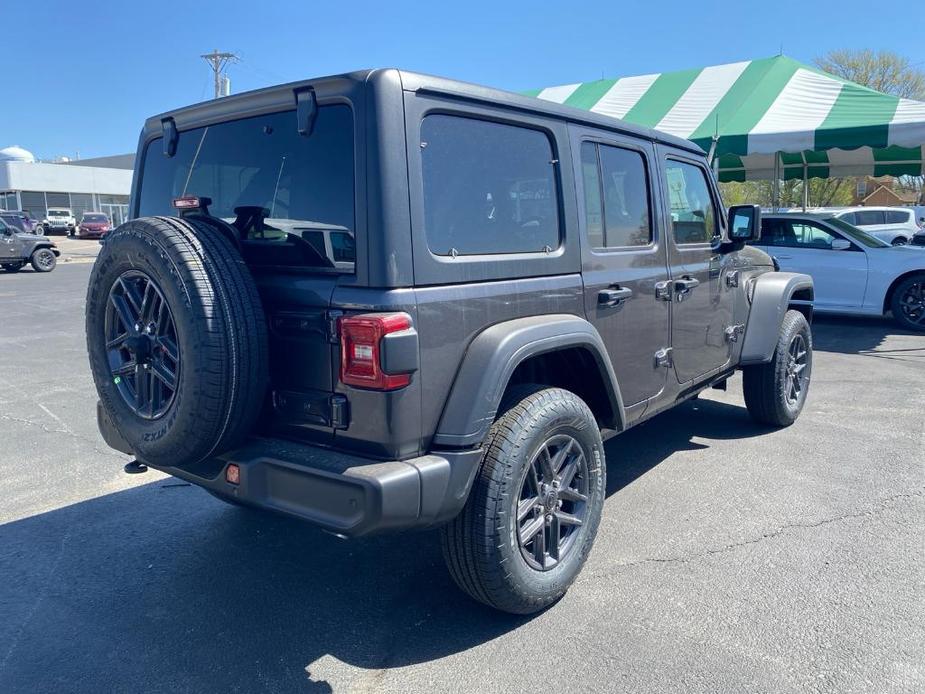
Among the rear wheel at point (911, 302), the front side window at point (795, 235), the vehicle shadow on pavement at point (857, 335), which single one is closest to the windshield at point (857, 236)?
the front side window at point (795, 235)

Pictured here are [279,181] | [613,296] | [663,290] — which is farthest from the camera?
[663,290]

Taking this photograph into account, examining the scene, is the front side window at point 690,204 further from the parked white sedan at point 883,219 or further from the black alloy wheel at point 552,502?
the parked white sedan at point 883,219

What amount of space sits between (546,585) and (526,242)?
139cm

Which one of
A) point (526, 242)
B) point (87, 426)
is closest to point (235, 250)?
point (526, 242)

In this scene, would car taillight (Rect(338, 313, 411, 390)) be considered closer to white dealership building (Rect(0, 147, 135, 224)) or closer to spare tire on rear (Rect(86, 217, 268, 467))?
spare tire on rear (Rect(86, 217, 268, 467))

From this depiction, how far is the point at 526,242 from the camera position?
3.04 m

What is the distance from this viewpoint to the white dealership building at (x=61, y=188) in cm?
5203

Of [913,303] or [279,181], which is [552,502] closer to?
[279,181]

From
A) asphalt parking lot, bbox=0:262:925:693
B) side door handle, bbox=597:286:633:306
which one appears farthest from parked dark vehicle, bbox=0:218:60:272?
side door handle, bbox=597:286:633:306

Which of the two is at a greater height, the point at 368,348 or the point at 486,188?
the point at 486,188

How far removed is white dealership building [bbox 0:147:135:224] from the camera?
52031 millimetres

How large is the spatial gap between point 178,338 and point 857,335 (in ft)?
32.3

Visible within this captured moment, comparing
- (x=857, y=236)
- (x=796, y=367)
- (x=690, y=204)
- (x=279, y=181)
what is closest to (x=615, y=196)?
(x=690, y=204)

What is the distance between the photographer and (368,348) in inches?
95.3
